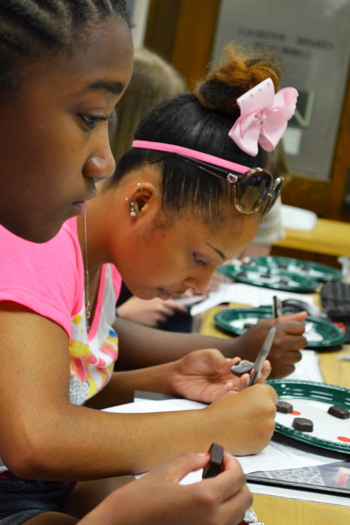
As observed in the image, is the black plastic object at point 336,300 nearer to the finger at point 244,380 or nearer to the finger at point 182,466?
the finger at point 244,380

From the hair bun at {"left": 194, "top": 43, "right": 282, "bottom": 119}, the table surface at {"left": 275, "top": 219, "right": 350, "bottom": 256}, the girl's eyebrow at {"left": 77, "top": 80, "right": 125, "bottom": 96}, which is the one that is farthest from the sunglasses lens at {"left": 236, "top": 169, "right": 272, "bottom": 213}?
the table surface at {"left": 275, "top": 219, "right": 350, "bottom": 256}

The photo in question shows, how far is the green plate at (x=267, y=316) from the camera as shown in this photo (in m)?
1.46

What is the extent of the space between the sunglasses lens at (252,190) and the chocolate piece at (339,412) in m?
0.38

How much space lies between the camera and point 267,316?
168 centimetres

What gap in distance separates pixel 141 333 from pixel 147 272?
0.37 metres

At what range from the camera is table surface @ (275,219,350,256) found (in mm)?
3293

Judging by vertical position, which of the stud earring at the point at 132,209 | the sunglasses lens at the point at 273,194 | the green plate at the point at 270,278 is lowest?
the green plate at the point at 270,278

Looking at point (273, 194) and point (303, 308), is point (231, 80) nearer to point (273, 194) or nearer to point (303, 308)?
point (273, 194)

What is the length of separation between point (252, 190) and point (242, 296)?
84 centimetres

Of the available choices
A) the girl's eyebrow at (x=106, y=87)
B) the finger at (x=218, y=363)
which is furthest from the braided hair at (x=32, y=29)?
the finger at (x=218, y=363)

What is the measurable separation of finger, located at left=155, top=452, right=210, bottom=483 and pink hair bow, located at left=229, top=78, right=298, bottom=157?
61 centimetres

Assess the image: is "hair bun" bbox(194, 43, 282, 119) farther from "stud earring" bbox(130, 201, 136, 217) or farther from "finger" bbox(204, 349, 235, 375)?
"finger" bbox(204, 349, 235, 375)

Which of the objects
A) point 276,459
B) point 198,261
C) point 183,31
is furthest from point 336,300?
point 183,31

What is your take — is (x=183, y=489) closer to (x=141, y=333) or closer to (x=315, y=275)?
(x=141, y=333)
